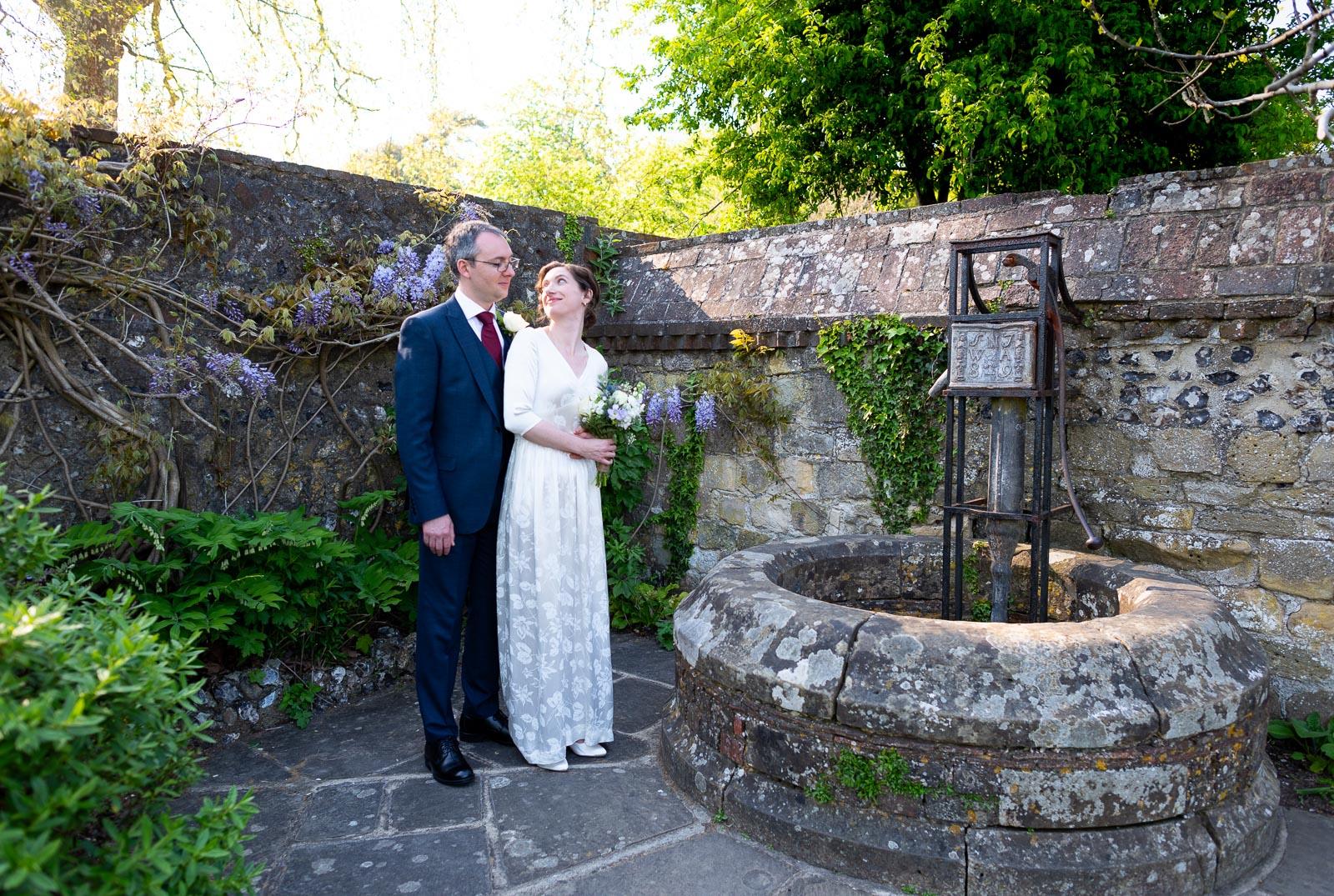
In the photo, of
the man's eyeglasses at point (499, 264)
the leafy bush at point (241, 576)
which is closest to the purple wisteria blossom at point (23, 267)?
the leafy bush at point (241, 576)

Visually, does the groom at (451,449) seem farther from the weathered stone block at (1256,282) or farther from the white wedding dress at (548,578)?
the weathered stone block at (1256,282)

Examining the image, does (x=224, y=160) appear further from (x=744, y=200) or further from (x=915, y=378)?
(x=744, y=200)

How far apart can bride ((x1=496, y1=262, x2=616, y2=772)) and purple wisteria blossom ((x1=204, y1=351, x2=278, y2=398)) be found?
5.52 ft

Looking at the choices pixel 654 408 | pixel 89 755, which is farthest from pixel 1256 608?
pixel 89 755

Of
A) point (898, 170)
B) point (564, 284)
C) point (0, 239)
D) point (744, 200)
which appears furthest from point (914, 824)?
point (744, 200)

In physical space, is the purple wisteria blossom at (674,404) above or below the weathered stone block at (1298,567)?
above

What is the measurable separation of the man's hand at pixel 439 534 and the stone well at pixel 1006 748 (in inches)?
45.5

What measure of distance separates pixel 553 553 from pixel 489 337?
37.8 inches

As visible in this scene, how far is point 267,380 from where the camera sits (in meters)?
4.38

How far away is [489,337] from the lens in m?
3.52

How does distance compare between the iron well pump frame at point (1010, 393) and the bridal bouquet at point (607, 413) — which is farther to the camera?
the bridal bouquet at point (607, 413)

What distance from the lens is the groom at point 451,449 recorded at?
3.25 m

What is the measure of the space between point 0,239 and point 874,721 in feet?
13.2

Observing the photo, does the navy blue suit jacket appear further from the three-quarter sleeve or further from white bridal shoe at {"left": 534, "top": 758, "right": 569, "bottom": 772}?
white bridal shoe at {"left": 534, "top": 758, "right": 569, "bottom": 772}
